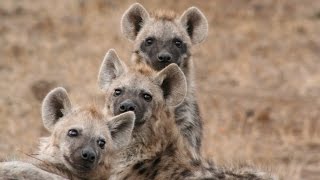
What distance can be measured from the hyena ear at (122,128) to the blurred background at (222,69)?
246 cm

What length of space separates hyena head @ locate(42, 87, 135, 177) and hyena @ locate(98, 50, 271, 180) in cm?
12

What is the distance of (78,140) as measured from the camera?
7.97 meters

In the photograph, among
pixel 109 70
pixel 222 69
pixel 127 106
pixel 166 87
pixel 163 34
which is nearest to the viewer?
pixel 127 106

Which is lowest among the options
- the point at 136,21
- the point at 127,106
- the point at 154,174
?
the point at 154,174

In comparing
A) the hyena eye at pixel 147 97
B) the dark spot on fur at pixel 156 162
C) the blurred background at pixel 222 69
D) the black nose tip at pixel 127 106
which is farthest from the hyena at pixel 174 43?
the dark spot on fur at pixel 156 162

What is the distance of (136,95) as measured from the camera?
345 inches

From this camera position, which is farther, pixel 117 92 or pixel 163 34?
pixel 163 34

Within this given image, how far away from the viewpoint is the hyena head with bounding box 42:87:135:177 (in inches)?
309

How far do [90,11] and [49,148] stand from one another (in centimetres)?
969

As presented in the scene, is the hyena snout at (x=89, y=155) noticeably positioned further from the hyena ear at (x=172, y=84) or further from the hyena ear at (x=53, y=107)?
the hyena ear at (x=172, y=84)

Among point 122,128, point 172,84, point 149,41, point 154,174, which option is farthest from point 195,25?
point 154,174

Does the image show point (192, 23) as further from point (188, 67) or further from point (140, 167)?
point (140, 167)

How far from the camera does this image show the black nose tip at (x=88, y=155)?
7.78m

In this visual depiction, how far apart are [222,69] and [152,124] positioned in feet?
24.0
